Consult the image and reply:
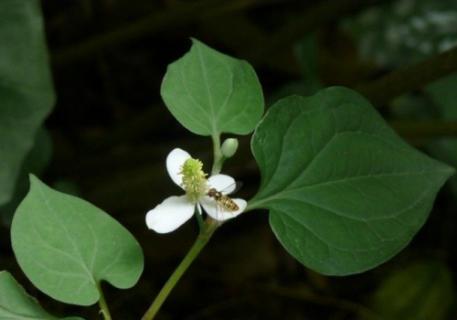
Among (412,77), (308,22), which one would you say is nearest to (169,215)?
(412,77)

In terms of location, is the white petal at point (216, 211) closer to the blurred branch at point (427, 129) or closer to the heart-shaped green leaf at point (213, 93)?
the heart-shaped green leaf at point (213, 93)

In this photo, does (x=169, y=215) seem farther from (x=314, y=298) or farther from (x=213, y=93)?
(x=314, y=298)

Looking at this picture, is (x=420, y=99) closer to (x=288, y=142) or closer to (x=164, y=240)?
(x=164, y=240)

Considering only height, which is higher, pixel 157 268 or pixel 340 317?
pixel 157 268

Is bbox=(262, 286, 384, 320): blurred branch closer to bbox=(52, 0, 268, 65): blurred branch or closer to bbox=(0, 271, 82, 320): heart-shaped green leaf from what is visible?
bbox=(52, 0, 268, 65): blurred branch

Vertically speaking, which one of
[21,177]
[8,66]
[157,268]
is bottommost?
[157,268]

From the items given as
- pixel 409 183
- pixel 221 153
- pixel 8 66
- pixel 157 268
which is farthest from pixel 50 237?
pixel 157 268

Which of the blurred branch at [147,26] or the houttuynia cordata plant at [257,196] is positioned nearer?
the houttuynia cordata plant at [257,196]

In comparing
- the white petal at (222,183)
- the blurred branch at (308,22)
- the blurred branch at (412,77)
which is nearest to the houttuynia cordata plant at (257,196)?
the white petal at (222,183)
